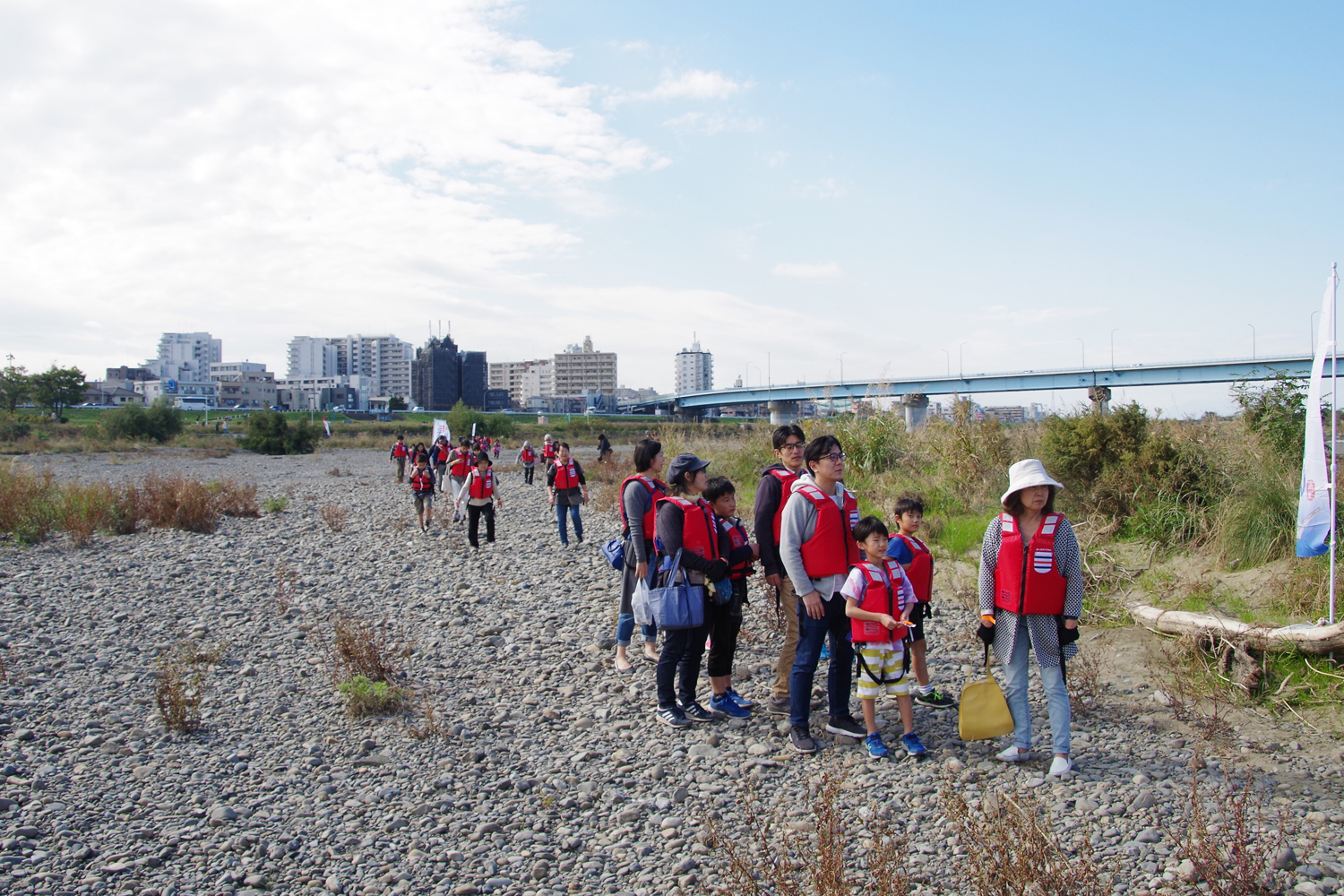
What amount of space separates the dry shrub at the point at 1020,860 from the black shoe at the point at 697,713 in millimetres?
2140

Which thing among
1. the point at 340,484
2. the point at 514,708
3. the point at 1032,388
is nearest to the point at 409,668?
the point at 514,708

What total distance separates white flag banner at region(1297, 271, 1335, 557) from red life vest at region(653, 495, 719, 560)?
4.42 metres

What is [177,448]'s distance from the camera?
49719mm

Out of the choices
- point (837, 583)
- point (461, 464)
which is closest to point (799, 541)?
point (837, 583)

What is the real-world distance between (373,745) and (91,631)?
493 cm

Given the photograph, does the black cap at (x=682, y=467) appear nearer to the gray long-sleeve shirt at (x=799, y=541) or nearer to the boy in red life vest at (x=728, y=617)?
the boy in red life vest at (x=728, y=617)

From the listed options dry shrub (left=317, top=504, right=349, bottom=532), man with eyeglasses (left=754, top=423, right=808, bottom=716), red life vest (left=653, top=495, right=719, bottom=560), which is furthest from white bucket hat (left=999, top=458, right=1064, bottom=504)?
dry shrub (left=317, top=504, right=349, bottom=532)

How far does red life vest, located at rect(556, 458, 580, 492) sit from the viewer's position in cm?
1266

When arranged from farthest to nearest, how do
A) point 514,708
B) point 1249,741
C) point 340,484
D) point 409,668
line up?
point 340,484 → point 409,668 → point 514,708 → point 1249,741

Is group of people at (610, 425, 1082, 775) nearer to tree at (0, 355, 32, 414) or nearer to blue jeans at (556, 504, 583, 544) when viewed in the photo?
blue jeans at (556, 504, 583, 544)

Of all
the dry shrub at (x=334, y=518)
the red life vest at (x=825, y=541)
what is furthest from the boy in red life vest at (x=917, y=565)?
the dry shrub at (x=334, y=518)

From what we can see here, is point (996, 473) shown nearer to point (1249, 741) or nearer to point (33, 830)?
point (1249, 741)

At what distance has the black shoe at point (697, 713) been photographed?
219 inches

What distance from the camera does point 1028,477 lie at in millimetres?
4355
